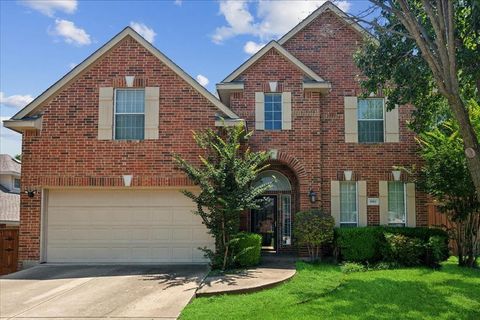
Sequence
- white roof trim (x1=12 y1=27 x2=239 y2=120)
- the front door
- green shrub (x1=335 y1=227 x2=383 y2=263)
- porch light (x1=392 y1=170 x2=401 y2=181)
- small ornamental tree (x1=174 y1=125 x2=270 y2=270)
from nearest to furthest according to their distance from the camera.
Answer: small ornamental tree (x1=174 y1=125 x2=270 y2=270), green shrub (x1=335 y1=227 x2=383 y2=263), white roof trim (x1=12 y1=27 x2=239 y2=120), porch light (x1=392 y1=170 x2=401 y2=181), the front door

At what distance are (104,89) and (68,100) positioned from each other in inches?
46.4

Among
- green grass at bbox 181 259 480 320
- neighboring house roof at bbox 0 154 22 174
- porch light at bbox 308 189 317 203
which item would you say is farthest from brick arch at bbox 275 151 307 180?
neighboring house roof at bbox 0 154 22 174

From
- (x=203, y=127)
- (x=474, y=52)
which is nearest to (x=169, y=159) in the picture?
(x=203, y=127)

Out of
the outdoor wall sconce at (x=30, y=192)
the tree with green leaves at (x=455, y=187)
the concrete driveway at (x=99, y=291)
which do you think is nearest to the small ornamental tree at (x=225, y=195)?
the concrete driveway at (x=99, y=291)

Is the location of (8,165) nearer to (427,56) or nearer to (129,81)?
(129,81)

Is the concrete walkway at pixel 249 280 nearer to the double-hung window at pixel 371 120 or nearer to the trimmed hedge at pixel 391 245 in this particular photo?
the trimmed hedge at pixel 391 245

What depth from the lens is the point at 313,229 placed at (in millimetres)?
13195

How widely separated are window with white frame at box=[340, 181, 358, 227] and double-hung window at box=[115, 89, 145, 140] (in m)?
6.98

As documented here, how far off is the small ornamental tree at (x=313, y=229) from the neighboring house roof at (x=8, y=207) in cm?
1898

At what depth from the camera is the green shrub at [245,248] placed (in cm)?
1241

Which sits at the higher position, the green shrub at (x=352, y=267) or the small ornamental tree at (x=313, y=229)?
the small ornamental tree at (x=313, y=229)

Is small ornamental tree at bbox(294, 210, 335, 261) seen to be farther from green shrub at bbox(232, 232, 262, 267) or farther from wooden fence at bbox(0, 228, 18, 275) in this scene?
wooden fence at bbox(0, 228, 18, 275)

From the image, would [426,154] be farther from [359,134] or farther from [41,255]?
[41,255]

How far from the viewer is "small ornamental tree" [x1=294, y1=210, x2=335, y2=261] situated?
13.2m
